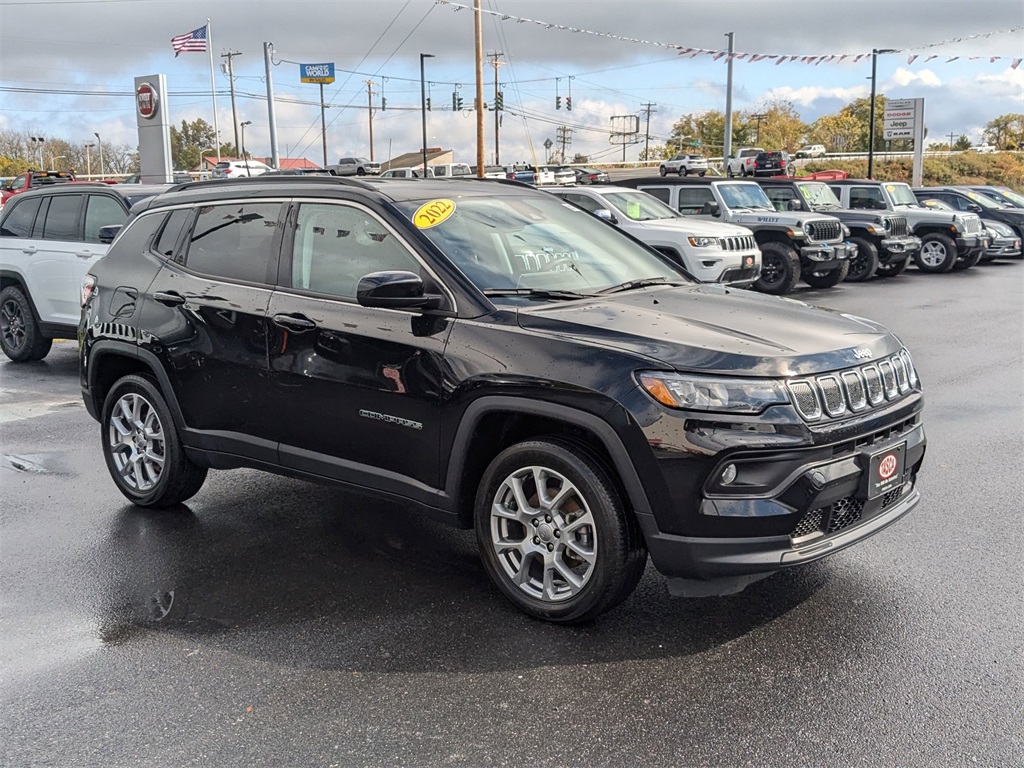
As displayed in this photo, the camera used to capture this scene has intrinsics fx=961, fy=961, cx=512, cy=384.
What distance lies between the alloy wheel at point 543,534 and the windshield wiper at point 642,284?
1.11m

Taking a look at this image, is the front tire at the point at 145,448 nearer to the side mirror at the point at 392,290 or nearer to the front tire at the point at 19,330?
the side mirror at the point at 392,290

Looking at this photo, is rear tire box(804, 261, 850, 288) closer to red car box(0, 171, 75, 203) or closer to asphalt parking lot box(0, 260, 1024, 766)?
asphalt parking lot box(0, 260, 1024, 766)

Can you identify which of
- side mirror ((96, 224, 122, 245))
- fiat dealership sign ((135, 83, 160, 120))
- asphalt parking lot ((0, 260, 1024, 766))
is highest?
fiat dealership sign ((135, 83, 160, 120))

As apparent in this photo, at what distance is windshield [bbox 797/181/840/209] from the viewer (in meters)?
18.7

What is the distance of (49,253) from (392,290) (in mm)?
7505

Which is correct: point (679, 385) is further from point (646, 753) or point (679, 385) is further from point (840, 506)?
point (646, 753)

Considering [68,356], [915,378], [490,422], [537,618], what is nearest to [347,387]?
[490,422]

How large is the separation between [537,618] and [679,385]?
1173 mm

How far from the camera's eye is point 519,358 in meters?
3.84

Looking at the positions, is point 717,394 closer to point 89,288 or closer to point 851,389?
point 851,389

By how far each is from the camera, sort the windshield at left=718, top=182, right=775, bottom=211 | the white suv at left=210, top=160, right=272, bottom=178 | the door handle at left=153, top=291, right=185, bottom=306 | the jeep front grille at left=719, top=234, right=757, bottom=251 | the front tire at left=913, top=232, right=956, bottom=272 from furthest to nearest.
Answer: the front tire at left=913, top=232, right=956, bottom=272, the windshield at left=718, top=182, right=775, bottom=211, the white suv at left=210, top=160, right=272, bottom=178, the jeep front grille at left=719, top=234, right=757, bottom=251, the door handle at left=153, top=291, right=185, bottom=306

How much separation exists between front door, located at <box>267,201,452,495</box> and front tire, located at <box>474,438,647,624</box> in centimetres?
38

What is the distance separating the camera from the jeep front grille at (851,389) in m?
3.53

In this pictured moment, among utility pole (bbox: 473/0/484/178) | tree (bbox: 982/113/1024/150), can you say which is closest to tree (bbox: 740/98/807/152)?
tree (bbox: 982/113/1024/150)
